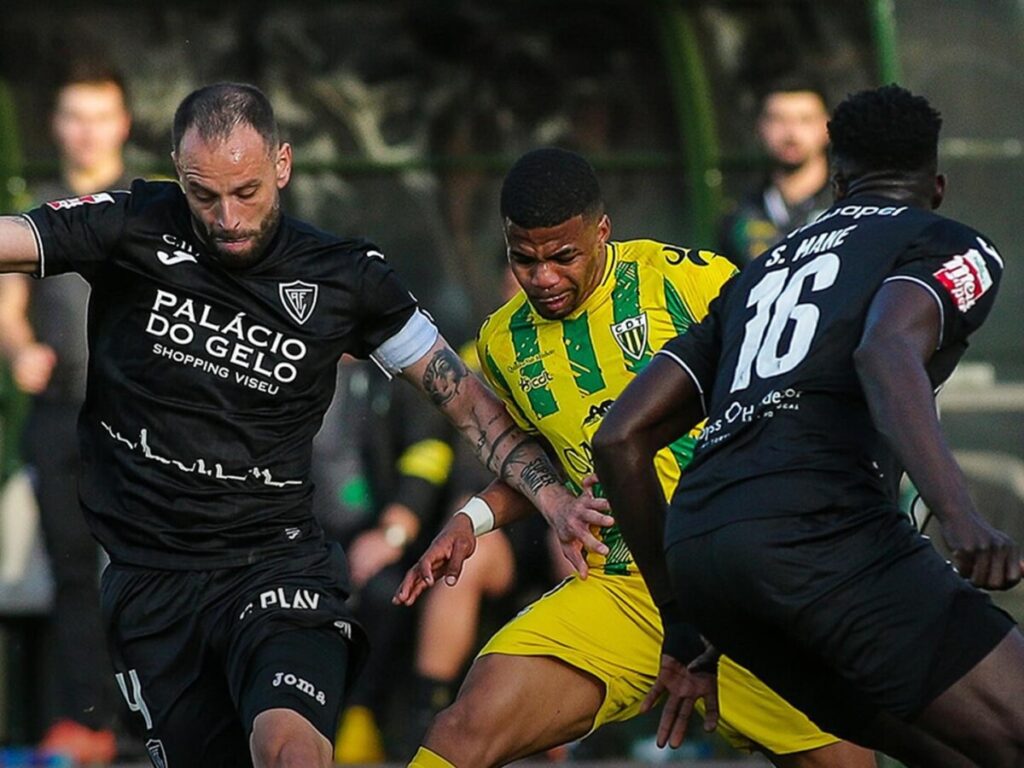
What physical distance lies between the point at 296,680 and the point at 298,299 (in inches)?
41.9

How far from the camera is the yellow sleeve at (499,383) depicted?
6289 millimetres

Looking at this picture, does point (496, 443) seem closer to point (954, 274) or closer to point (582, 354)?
point (582, 354)

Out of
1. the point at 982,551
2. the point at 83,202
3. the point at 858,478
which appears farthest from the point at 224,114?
the point at 982,551

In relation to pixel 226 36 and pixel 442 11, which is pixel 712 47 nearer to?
pixel 442 11

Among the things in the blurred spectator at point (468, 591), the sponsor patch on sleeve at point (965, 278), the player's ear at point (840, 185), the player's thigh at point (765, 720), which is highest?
the player's ear at point (840, 185)

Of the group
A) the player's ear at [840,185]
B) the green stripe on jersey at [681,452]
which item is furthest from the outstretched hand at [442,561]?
the player's ear at [840,185]

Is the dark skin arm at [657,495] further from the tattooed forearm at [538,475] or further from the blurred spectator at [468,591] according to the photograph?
the blurred spectator at [468,591]

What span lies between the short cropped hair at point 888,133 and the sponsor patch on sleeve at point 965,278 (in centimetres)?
35

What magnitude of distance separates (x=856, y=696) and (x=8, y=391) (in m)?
6.23

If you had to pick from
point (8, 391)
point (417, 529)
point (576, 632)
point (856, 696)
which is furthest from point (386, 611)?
point (856, 696)

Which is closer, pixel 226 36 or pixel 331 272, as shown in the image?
pixel 331 272

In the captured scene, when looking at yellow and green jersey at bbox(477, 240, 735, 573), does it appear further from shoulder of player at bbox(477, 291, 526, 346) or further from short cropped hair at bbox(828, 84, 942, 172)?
short cropped hair at bbox(828, 84, 942, 172)

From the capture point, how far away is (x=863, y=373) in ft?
14.9

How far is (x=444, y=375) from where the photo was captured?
604 centimetres
